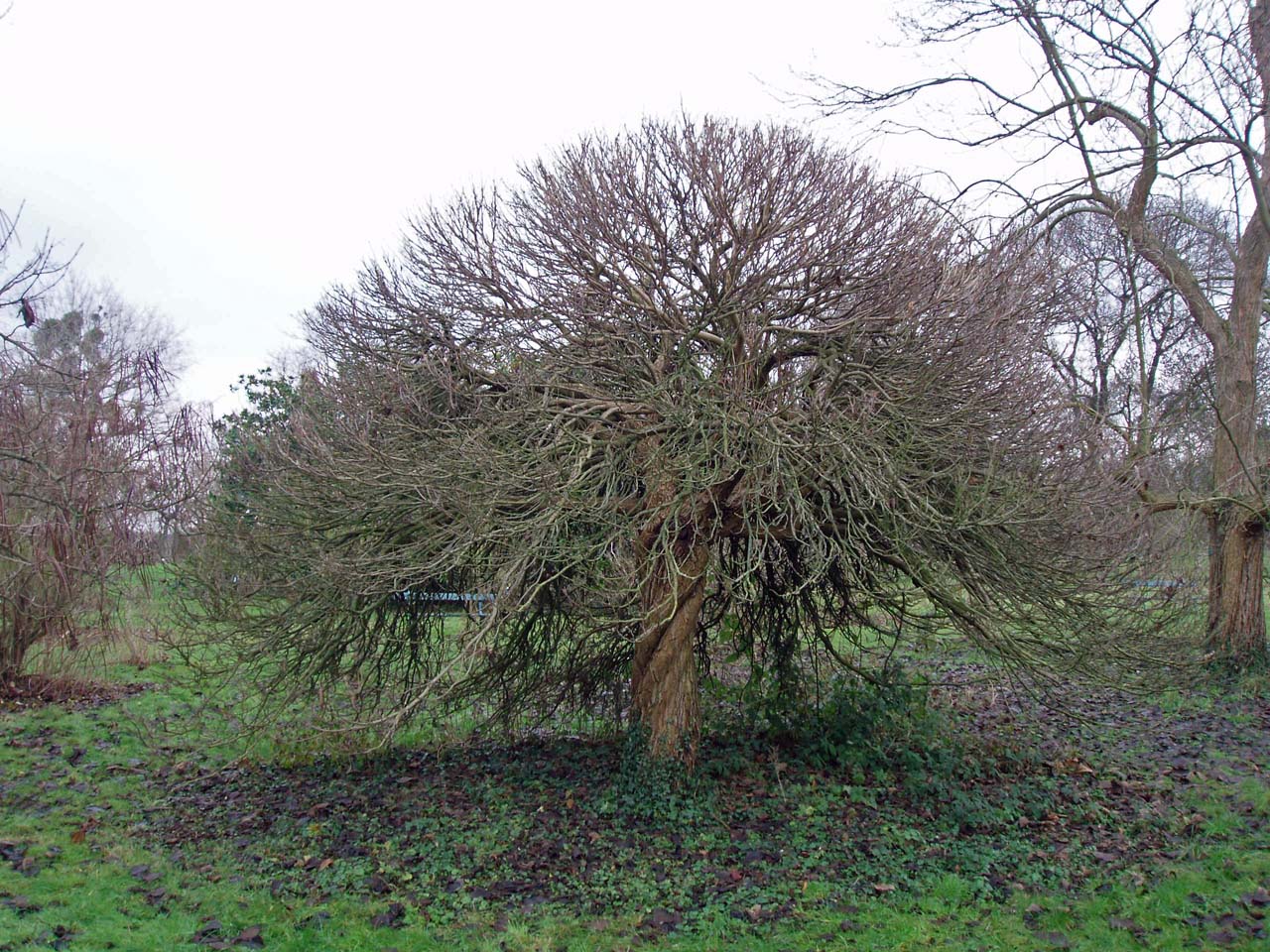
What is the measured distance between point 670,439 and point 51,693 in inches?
404

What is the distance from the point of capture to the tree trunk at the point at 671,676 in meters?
8.19

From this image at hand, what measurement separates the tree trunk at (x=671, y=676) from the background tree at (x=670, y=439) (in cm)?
3

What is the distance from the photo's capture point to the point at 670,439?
732cm

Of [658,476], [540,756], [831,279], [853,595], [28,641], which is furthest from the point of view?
[28,641]

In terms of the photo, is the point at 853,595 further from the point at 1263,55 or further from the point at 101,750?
the point at 101,750

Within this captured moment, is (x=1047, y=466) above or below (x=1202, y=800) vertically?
above

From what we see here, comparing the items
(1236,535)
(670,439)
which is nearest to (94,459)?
(670,439)

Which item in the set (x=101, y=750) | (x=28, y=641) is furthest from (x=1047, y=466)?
(x=28, y=641)

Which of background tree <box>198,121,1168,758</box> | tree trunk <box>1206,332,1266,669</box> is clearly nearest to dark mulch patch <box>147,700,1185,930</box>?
background tree <box>198,121,1168,758</box>

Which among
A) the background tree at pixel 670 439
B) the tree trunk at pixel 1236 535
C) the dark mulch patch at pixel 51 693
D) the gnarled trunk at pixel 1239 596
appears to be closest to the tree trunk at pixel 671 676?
the background tree at pixel 670 439

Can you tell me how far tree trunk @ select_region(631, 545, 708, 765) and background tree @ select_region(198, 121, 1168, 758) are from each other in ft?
0.09

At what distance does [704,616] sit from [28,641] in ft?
29.2

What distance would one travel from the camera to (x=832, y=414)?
23.4 ft

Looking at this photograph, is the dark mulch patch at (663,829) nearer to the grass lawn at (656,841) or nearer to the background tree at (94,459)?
the grass lawn at (656,841)
